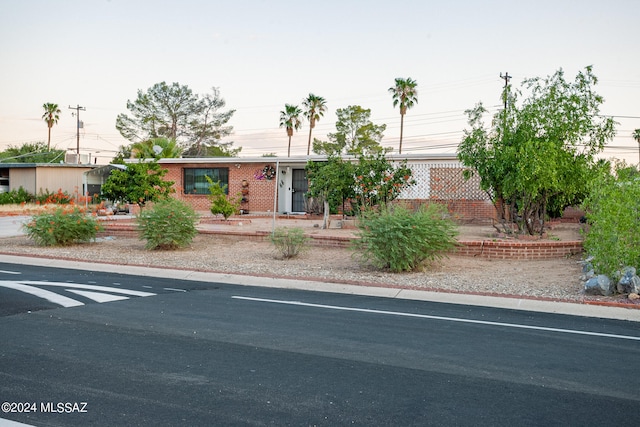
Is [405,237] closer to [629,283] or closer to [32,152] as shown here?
[629,283]

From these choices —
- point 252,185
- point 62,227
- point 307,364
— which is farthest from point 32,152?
point 307,364

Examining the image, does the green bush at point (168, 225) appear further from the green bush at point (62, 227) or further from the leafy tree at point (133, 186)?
the leafy tree at point (133, 186)

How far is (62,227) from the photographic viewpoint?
58.4 ft

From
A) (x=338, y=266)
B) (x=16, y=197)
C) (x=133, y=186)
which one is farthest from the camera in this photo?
(x=16, y=197)

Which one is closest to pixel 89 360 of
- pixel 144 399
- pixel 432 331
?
pixel 144 399

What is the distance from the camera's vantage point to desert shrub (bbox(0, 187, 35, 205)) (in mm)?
38594

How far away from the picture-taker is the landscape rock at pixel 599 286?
10242 mm

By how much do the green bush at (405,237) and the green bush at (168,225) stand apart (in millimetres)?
5607

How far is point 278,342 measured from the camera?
7191 mm

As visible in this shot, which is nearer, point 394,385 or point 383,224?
point 394,385

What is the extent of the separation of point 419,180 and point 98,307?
56.0 feet

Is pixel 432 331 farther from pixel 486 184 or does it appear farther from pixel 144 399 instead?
pixel 486 184

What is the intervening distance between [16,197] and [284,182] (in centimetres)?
1952

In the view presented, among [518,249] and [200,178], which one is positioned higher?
[200,178]
